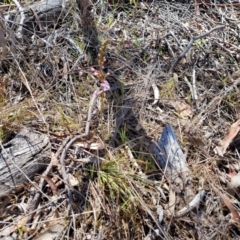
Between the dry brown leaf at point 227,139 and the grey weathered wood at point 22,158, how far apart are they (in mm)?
767

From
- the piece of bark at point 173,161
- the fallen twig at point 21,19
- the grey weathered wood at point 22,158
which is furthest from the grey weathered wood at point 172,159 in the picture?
the fallen twig at point 21,19

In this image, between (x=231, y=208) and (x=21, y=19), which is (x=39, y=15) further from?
(x=231, y=208)

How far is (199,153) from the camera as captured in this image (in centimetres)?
204

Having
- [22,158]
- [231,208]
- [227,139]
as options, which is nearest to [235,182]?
[231,208]

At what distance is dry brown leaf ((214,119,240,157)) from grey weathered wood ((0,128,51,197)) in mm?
767

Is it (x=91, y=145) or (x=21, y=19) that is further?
(x=21, y=19)

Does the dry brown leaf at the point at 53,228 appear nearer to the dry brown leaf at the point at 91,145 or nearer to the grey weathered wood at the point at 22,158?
the grey weathered wood at the point at 22,158

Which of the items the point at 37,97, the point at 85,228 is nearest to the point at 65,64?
the point at 37,97

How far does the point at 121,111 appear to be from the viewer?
218 centimetres

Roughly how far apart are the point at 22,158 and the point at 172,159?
0.63 m

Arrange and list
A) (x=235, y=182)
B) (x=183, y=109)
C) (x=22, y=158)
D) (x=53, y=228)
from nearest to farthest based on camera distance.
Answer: (x=53, y=228), (x=22, y=158), (x=235, y=182), (x=183, y=109)

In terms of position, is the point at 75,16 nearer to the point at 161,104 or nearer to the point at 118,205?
the point at 161,104

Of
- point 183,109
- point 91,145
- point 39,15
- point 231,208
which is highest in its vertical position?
point 39,15

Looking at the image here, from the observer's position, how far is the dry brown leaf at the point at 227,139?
6.77 ft
